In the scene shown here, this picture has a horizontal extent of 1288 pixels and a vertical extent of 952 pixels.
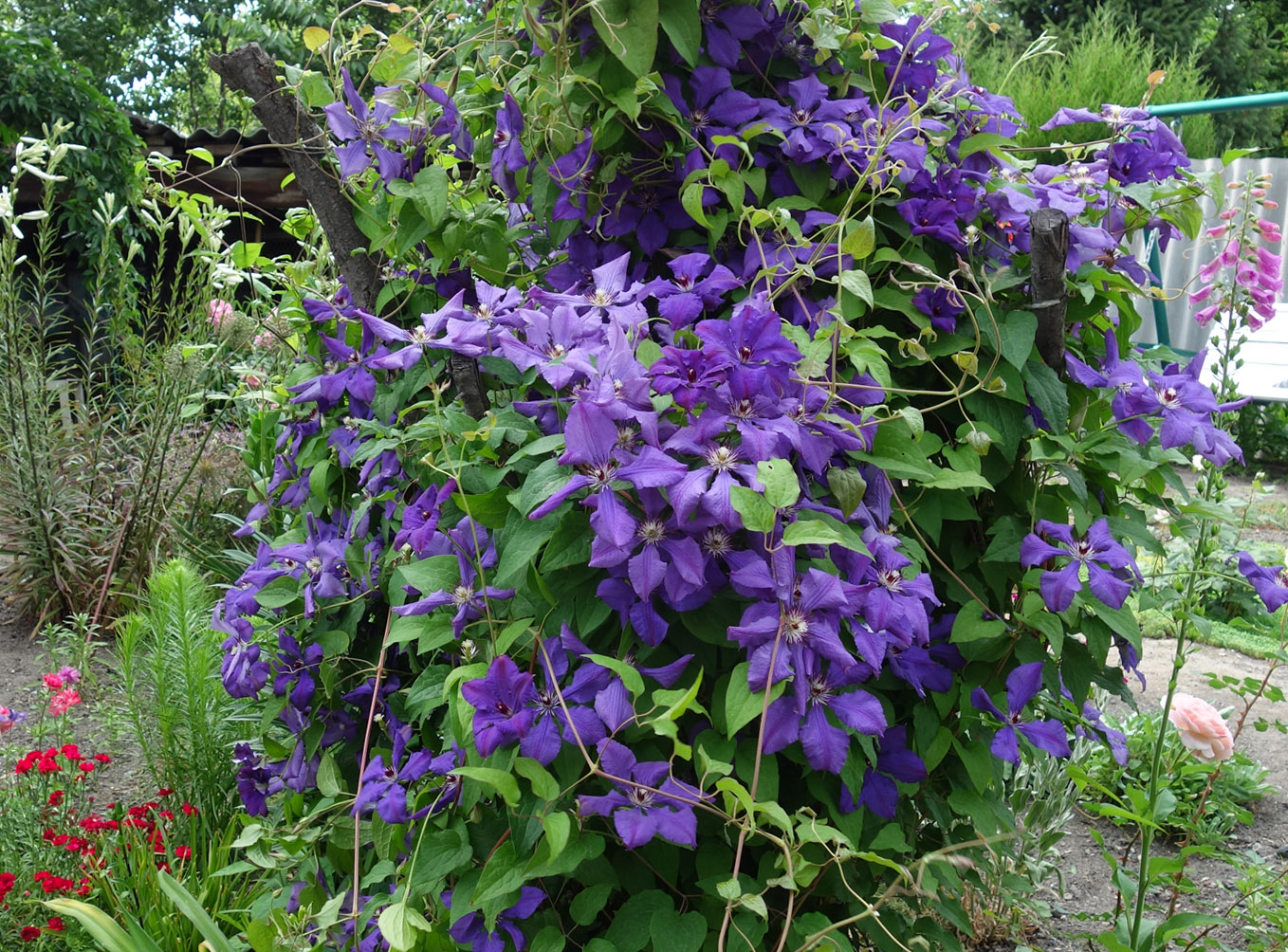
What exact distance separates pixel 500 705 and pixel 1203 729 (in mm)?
1443

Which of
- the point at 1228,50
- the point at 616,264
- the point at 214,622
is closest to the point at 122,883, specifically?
the point at 214,622

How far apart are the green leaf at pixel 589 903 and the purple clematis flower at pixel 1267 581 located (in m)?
0.95

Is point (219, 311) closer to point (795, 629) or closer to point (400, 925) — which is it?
point (400, 925)

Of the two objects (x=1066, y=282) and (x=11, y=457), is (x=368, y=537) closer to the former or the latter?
(x=1066, y=282)

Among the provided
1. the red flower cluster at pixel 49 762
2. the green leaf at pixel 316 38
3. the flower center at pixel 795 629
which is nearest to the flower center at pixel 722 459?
the flower center at pixel 795 629

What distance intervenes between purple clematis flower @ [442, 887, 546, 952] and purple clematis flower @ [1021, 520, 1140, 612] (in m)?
0.65

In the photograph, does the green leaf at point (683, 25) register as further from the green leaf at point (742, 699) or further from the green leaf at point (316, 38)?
the green leaf at point (742, 699)

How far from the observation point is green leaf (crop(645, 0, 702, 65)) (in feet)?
3.76

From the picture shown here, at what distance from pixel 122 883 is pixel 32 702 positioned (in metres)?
1.38

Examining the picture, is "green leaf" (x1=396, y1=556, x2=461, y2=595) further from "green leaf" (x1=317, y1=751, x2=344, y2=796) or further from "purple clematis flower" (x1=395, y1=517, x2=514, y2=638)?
"green leaf" (x1=317, y1=751, x2=344, y2=796)

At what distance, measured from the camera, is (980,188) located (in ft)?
4.25

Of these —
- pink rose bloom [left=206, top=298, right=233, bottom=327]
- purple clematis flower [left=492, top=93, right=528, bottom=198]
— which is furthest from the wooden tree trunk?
pink rose bloom [left=206, top=298, right=233, bottom=327]

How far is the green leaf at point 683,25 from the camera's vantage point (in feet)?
3.76

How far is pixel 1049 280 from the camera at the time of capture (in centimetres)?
117
